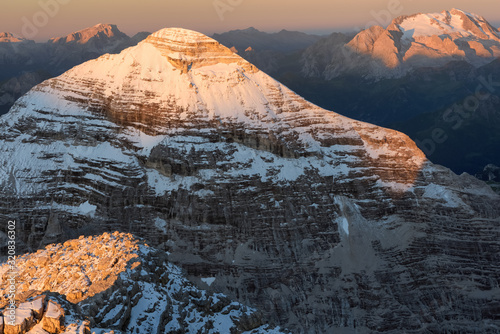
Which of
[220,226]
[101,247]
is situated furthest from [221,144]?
[101,247]

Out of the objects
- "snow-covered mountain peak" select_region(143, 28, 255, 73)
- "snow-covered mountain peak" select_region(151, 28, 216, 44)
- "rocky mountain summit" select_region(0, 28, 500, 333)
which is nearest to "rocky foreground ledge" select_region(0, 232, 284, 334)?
"rocky mountain summit" select_region(0, 28, 500, 333)

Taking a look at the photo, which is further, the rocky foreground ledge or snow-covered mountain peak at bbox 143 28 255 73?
snow-covered mountain peak at bbox 143 28 255 73

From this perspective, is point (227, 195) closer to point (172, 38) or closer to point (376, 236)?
point (376, 236)

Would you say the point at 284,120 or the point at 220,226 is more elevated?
the point at 284,120

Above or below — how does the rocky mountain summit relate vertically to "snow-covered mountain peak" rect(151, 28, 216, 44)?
below

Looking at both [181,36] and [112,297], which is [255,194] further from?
[112,297]

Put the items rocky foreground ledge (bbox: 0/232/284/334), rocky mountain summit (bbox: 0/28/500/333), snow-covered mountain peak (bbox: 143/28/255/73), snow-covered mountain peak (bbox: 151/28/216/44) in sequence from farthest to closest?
snow-covered mountain peak (bbox: 151/28/216/44) → snow-covered mountain peak (bbox: 143/28/255/73) → rocky mountain summit (bbox: 0/28/500/333) → rocky foreground ledge (bbox: 0/232/284/334)

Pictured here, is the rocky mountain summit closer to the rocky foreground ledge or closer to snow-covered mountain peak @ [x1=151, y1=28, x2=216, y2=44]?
snow-covered mountain peak @ [x1=151, y1=28, x2=216, y2=44]
